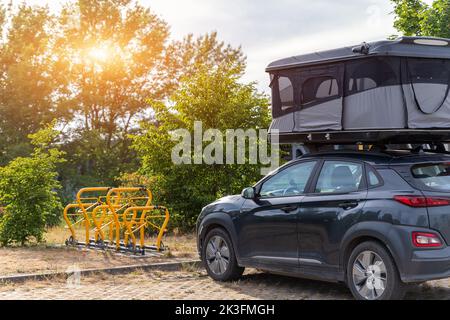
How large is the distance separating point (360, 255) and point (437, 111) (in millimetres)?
2228

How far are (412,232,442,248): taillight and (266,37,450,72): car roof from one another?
2239mm

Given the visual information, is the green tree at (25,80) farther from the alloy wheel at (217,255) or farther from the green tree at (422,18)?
the alloy wheel at (217,255)

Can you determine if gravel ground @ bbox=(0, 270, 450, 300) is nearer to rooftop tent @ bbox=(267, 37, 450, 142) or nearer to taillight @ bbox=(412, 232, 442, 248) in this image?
taillight @ bbox=(412, 232, 442, 248)

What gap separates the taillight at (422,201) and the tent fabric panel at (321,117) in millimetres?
1652

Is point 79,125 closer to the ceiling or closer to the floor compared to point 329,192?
closer to the ceiling

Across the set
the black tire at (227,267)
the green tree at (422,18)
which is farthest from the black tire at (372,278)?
the green tree at (422,18)

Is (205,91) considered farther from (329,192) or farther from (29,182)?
(329,192)

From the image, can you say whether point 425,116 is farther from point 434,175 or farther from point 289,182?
point 289,182

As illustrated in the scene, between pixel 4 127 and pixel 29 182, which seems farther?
pixel 4 127

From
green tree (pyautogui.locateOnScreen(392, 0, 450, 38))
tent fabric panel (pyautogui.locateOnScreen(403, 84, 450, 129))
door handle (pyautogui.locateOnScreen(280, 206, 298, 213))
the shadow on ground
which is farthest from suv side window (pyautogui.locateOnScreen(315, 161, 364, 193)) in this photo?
green tree (pyautogui.locateOnScreen(392, 0, 450, 38))

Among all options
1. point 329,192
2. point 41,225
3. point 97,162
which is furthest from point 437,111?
point 97,162

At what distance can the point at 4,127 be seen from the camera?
3603 cm

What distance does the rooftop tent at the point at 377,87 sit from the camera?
25.6ft

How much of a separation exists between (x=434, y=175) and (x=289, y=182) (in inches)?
74.1
